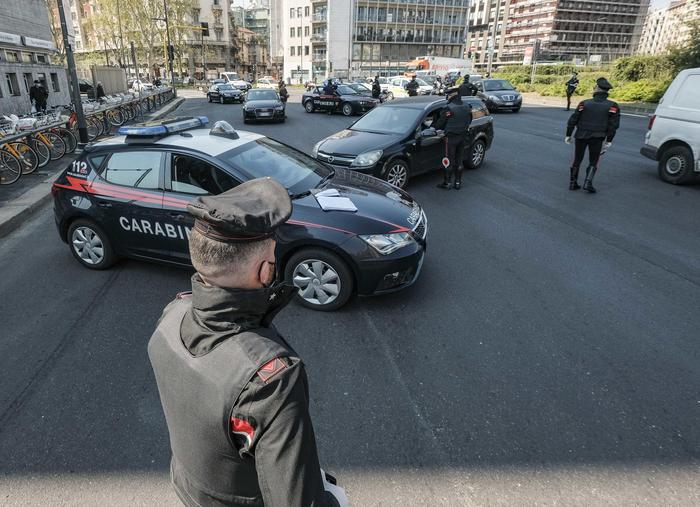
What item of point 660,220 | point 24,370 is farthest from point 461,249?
point 24,370

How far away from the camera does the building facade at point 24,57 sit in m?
21.7

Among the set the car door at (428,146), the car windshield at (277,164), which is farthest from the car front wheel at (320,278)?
the car door at (428,146)

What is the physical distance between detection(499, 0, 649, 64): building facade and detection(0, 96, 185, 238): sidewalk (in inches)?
5175

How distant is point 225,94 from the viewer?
3200 centimetres

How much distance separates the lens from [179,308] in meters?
1.44

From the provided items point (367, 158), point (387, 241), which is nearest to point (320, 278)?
point (387, 241)

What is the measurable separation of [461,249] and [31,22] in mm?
31960

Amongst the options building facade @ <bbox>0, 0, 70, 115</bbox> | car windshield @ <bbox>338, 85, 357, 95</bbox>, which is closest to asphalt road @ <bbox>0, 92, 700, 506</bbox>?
car windshield @ <bbox>338, 85, 357, 95</bbox>

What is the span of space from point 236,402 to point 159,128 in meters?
4.69

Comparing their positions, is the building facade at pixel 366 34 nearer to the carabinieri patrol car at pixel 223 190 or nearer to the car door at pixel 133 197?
the carabinieri patrol car at pixel 223 190

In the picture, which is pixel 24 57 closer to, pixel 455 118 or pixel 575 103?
pixel 455 118

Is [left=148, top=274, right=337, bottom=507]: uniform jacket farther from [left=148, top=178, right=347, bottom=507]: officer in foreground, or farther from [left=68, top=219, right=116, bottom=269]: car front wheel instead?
[left=68, top=219, right=116, bottom=269]: car front wheel

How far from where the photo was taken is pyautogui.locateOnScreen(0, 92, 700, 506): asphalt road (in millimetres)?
2660

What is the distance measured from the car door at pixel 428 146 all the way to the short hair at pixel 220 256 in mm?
8139
